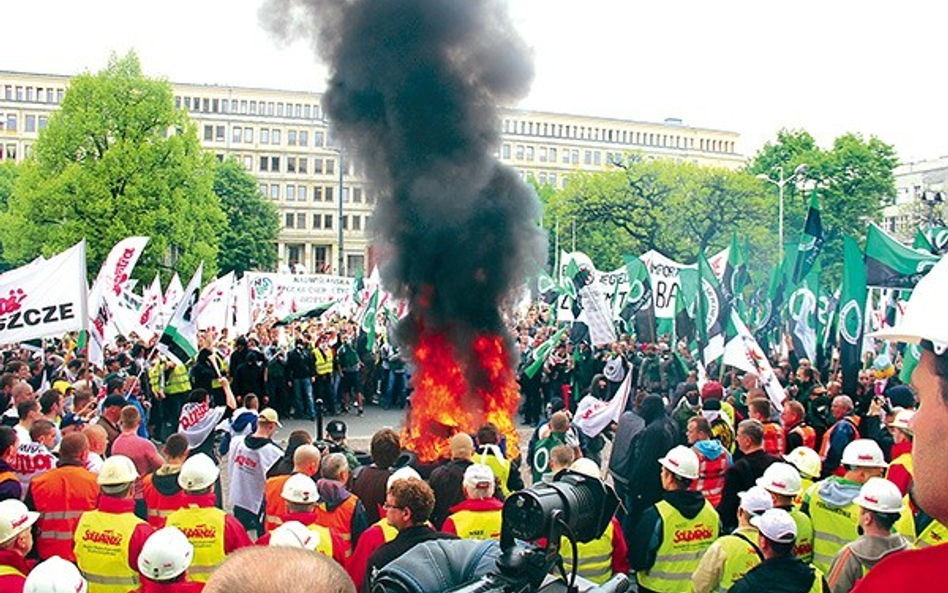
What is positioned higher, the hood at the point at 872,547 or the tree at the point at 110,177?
the tree at the point at 110,177

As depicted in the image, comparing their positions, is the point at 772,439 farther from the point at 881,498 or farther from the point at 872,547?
the point at 872,547

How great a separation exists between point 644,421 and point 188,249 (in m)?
45.6

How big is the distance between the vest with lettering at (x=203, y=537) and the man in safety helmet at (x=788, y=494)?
11.9ft

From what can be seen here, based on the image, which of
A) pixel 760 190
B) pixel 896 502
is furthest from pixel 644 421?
pixel 760 190

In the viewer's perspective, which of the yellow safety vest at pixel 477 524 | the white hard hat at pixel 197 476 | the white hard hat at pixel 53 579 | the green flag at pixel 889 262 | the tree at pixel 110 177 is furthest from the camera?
the tree at pixel 110 177

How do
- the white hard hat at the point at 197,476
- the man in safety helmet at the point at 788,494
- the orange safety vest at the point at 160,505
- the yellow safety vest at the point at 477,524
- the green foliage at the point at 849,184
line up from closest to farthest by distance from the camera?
the yellow safety vest at the point at 477,524, the man in safety helmet at the point at 788,494, the white hard hat at the point at 197,476, the orange safety vest at the point at 160,505, the green foliage at the point at 849,184

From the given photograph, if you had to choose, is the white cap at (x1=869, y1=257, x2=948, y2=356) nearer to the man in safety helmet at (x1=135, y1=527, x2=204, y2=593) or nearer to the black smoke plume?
the man in safety helmet at (x1=135, y1=527, x2=204, y2=593)

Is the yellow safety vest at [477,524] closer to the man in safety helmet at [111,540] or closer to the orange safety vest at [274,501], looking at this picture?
the orange safety vest at [274,501]

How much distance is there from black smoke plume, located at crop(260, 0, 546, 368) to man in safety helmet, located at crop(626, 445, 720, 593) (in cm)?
717

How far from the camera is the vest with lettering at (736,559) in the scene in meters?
5.66

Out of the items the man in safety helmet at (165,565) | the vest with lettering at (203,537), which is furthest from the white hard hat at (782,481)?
the man in safety helmet at (165,565)

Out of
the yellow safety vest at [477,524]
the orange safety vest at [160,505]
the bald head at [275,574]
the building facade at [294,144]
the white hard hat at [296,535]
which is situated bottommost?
the orange safety vest at [160,505]

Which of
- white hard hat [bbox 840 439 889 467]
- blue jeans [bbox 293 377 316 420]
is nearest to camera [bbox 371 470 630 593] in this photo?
white hard hat [bbox 840 439 889 467]

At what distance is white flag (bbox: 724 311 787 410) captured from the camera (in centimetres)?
1230
